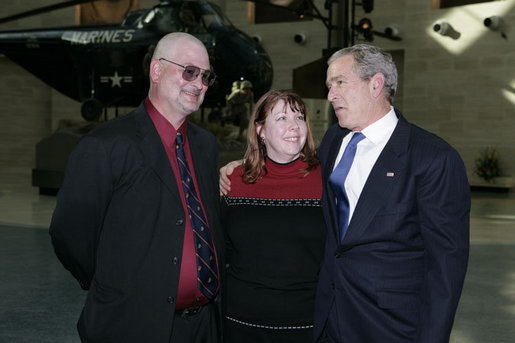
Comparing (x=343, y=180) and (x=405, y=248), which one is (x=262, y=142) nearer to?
(x=343, y=180)

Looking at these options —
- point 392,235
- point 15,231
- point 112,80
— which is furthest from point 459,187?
point 112,80

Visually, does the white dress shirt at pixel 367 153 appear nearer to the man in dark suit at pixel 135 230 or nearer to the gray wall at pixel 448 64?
the man in dark suit at pixel 135 230

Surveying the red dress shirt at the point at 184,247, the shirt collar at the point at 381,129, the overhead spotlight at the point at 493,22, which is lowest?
the red dress shirt at the point at 184,247

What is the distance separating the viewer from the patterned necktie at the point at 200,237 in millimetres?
2311

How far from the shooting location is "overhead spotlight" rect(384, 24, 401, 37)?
61.9ft

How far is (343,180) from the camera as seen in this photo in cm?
224

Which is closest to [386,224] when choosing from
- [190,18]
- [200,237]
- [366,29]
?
[200,237]

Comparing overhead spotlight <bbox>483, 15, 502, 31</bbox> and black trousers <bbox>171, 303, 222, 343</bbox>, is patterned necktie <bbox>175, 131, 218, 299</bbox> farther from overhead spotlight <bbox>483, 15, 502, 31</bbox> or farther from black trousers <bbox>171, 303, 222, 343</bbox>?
overhead spotlight <bbox>483, 15, 502, 31</bbox>

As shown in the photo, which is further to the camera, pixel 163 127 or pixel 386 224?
pixel 163 127

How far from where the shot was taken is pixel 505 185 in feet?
56.4

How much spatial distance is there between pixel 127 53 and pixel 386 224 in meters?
11.5

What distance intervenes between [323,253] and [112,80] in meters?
11.3

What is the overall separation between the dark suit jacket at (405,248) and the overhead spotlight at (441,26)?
17.4m

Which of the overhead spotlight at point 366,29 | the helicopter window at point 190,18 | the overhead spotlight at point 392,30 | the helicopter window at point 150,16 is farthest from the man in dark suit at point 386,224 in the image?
the overhead spotlight at point 392,30
